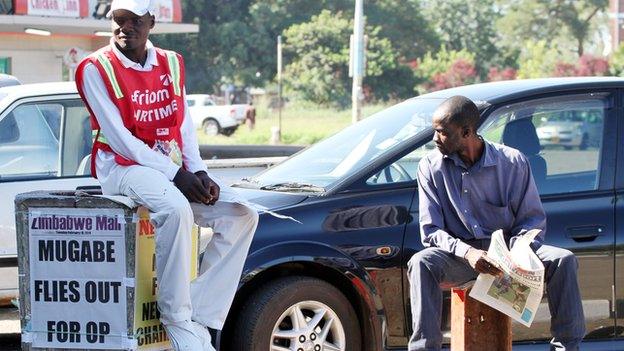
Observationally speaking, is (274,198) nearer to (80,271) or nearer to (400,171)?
(400,171)

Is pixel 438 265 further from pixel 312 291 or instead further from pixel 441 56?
pixel 441 56

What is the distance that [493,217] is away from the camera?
579cm

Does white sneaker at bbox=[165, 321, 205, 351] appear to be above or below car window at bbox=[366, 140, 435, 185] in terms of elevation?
below

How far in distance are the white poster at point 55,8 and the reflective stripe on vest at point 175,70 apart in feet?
67.2

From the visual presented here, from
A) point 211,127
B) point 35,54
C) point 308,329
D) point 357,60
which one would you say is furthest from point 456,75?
point 308,329

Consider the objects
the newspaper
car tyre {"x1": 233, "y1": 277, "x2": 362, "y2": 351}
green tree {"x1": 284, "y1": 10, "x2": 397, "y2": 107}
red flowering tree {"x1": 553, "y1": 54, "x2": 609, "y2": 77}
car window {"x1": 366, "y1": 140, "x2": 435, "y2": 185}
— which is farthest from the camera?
green tree {"x1": 284, "y1": 10, "x2": 397, "y2": 107}

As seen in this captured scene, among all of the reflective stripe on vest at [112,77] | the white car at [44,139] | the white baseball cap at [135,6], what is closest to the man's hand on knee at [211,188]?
the reflective stripe on vest at [112,77]

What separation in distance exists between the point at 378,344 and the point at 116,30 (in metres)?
2.41

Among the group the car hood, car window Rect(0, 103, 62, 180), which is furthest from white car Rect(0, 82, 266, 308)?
the car hood

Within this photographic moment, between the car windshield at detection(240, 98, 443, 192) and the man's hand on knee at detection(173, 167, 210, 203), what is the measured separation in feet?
5.85

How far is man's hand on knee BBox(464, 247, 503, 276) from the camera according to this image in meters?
5.31

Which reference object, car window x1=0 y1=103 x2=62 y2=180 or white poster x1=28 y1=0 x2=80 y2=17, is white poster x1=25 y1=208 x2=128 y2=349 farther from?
white poster x1=28 y1=0 x2=80 y2=17

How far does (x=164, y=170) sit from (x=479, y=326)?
5.58 feet

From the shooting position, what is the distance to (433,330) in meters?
5.56
